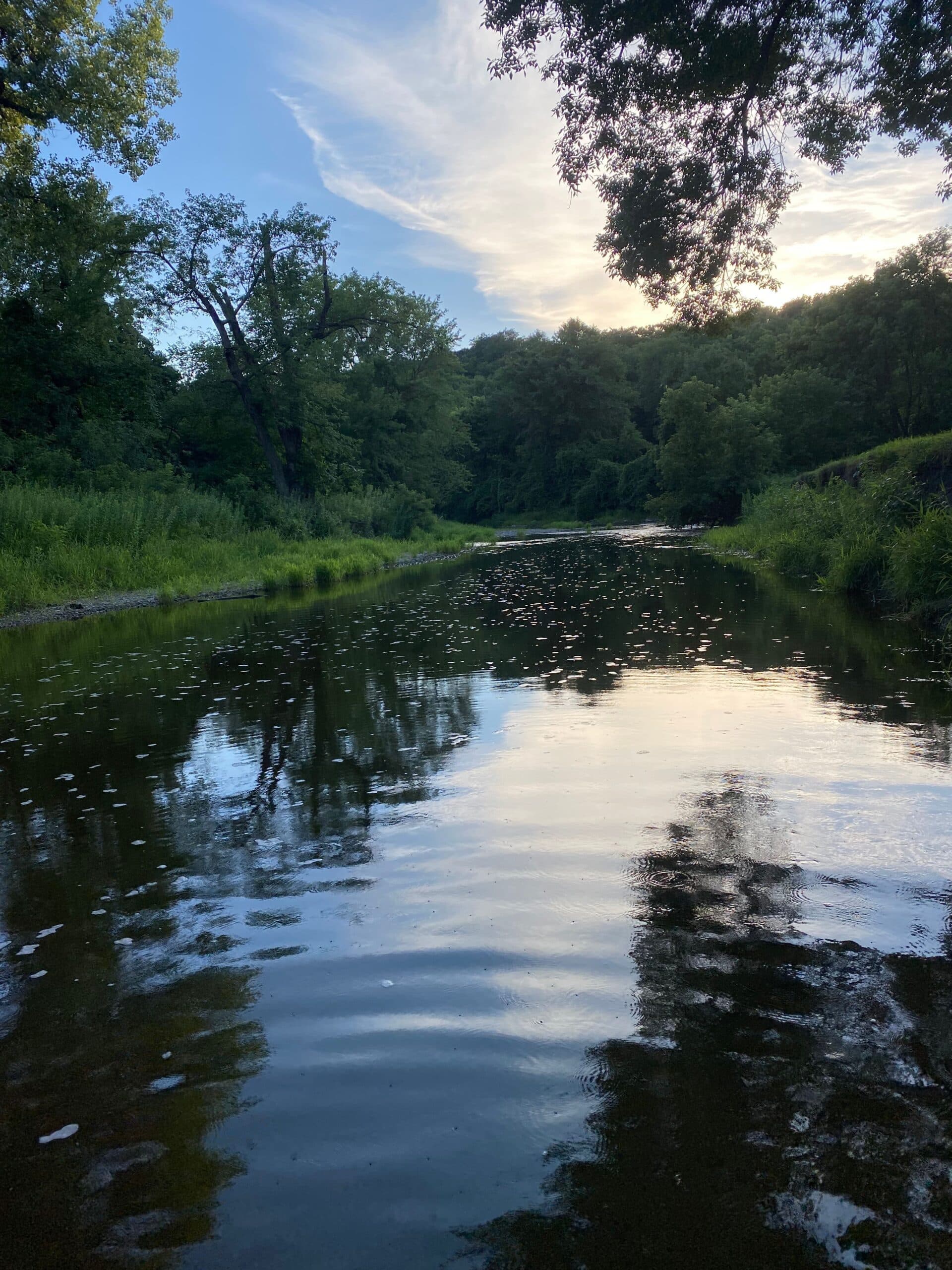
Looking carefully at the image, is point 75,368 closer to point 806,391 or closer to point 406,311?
point 406,311

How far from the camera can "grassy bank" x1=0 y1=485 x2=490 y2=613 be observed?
1881 centimetres

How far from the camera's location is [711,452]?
1682 inches

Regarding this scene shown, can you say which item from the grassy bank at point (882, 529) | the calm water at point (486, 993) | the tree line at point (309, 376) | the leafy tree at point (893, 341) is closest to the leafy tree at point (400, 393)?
the tree line at point (309, 376)

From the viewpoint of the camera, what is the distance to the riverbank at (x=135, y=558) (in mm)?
17953

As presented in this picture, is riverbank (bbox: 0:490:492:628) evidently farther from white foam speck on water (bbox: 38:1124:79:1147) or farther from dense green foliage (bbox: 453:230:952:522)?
white foam speck on water (bbox: 38:1124:79:1147)

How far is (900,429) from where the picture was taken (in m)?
44.0

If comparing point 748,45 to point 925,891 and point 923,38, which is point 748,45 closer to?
point 923,38

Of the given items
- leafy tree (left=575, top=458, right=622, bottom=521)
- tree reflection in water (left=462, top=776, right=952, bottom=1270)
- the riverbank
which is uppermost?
leafy tree (left=575, top=458, right=622, bottom=521)

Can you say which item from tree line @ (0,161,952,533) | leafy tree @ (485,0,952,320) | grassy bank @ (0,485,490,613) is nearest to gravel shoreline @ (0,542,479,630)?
grassy bank @ (0,485,490,613)

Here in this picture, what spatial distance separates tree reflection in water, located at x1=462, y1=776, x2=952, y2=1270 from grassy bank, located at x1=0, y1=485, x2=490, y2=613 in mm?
16827

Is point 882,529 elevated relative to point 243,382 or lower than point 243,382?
lower

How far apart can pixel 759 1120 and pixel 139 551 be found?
71.7ft

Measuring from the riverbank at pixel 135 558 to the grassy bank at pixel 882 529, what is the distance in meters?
12.5

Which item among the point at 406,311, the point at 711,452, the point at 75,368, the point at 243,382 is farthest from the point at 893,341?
the point at 75,368
